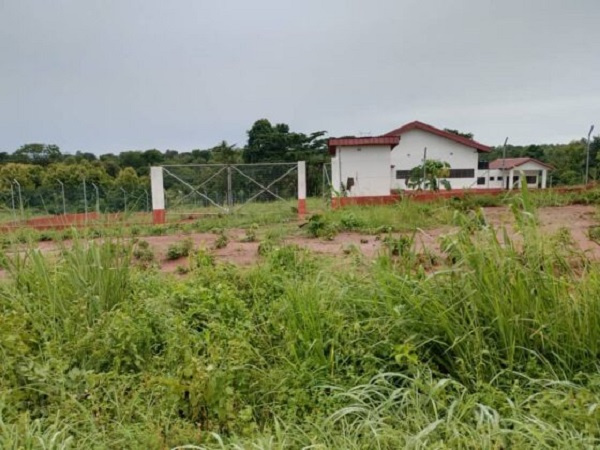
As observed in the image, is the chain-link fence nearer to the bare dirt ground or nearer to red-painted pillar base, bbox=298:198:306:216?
red-painted pillar base, bbox=298:198:306:216

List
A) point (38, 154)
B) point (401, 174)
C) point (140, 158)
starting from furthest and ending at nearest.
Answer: point (140, 158), point (38, 154), point (401, 174)

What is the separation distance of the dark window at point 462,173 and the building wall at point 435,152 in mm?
175

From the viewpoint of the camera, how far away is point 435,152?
74.1ft

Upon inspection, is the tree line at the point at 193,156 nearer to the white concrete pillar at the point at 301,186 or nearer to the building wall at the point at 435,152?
the building wall at the point at 435,152

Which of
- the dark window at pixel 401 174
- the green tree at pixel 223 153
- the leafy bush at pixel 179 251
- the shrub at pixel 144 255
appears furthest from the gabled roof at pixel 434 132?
the shrub at pixel 144 255

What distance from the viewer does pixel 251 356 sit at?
6.45ft

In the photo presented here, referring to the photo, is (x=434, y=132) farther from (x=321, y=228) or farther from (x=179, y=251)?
(x=179, y=251)

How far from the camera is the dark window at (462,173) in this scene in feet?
73.4

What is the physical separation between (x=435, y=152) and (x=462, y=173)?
198cm

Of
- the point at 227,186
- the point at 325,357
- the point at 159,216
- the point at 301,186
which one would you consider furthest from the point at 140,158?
the point at 325,357

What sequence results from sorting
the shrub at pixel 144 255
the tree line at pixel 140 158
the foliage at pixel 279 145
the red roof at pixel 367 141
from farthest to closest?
the foliage at pixel 279 145, the tree line at pixel 140 158, the red roof at pixel 367 141, the shrub at pixel 144 255

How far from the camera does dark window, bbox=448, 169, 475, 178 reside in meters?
22.4

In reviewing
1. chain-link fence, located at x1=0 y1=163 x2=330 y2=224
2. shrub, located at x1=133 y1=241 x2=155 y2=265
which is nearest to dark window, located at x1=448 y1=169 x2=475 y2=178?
chain-link fence, located at x1=0 y1=163 x2=330 y2=224

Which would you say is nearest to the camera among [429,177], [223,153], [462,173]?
[429,177]
